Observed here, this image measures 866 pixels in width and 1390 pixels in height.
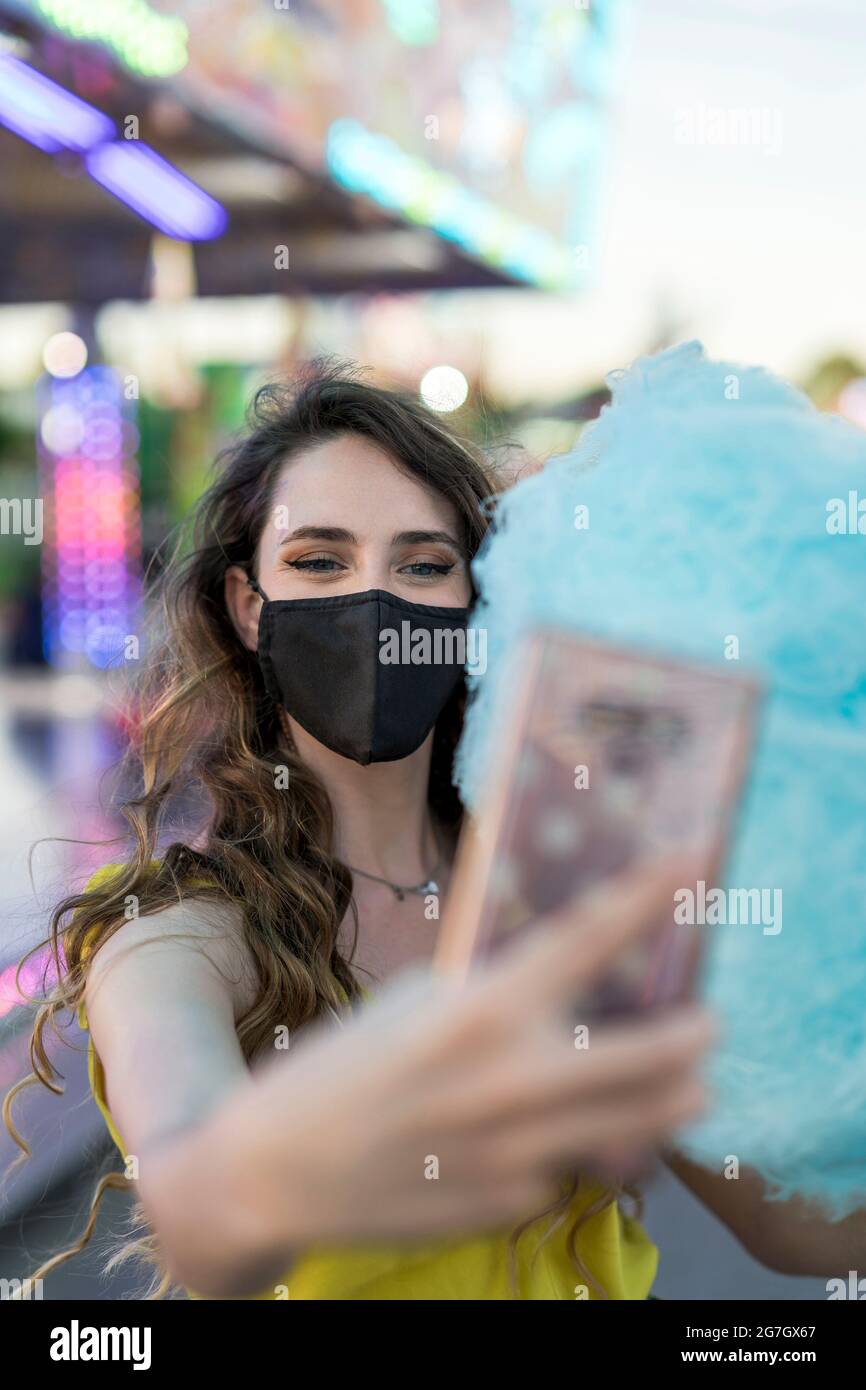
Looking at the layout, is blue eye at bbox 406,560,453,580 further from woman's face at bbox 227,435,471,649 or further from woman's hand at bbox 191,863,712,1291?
woman's hand at bbox 191,863,712,1291

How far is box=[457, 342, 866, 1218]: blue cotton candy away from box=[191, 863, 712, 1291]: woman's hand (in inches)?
8.3

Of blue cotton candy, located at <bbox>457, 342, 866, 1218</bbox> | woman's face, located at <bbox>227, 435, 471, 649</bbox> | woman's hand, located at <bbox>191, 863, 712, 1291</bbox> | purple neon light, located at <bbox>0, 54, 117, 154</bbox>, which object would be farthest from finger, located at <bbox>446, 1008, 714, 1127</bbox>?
purple neon light, located at <bbox>0, 54, 117, 154</bbox>

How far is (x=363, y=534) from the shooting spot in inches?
54.1

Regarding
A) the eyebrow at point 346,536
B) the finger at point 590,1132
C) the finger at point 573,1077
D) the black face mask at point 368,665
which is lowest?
the finger at point 590,1132

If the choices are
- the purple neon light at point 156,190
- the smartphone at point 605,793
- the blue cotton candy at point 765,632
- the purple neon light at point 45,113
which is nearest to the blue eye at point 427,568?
the blue cotton candy at point 765,632

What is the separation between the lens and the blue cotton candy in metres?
0.84

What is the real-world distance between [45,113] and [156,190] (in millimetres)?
1293

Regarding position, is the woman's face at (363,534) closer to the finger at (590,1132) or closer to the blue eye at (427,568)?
the blue eye at (427,568)

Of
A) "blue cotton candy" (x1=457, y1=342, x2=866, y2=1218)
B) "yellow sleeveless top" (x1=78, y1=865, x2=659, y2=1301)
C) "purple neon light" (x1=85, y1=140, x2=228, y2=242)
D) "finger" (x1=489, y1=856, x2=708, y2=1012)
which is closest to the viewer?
"finger" (x1=489, y1=856, x2=708, y2=1012)

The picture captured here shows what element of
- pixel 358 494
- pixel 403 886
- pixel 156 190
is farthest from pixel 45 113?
pixel 403 886

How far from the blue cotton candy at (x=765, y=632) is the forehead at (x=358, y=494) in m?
0.40

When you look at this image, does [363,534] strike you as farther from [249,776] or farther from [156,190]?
[156,190]

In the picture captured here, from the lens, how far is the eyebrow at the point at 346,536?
1.38m
